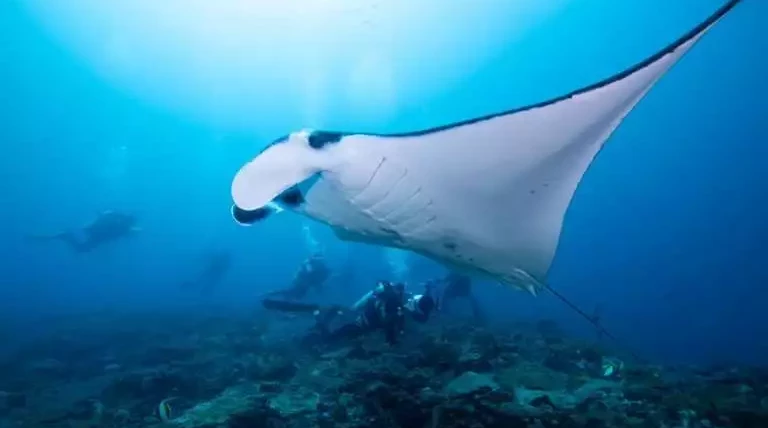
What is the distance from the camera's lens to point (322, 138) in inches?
99.6

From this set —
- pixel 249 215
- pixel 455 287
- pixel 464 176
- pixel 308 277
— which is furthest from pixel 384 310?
pixel 308 277

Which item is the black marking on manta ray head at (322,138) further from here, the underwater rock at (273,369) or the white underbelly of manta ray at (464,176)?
the underwater rock at (273,369)

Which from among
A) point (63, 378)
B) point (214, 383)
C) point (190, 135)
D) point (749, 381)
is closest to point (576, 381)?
point (749, 381)

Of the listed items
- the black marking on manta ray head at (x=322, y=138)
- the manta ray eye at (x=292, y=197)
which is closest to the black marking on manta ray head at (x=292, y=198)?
the manta ray eye at (x=292, y=197)

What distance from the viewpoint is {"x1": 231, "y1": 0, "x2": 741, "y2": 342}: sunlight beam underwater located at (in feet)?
7.77

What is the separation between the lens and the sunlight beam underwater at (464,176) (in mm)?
2369

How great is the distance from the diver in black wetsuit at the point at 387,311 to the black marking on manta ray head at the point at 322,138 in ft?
12.8

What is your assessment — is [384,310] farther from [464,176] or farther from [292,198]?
[464,176]

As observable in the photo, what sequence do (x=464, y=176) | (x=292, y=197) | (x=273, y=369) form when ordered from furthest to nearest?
(x=273, y=369) → (x=292, y=197) → (x=464, y=176)

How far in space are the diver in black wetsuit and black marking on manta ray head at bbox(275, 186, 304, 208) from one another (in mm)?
3208

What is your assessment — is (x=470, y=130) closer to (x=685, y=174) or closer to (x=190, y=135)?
(x=685, y=174)

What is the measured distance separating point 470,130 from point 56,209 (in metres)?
129

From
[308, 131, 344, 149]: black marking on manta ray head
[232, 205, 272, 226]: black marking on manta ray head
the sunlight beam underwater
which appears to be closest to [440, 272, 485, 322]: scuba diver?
the sunlight beam underwater

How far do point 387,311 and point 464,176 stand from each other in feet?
12.0
